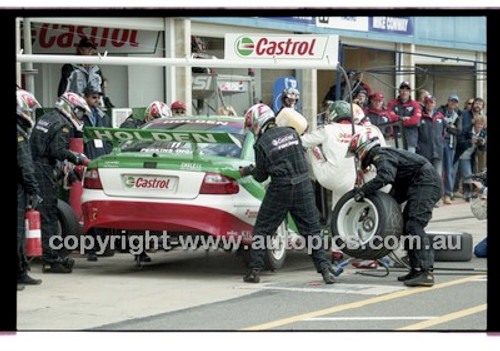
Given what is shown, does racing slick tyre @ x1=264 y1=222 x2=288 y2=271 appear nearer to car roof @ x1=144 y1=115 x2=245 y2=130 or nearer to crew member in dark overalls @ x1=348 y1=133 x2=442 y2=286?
crew member in dark overalls @ x1=348 y1=133 x2=442 y2=286

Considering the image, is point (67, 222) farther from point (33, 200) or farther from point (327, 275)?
point (327, 275)

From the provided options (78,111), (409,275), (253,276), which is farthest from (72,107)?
(409,275)

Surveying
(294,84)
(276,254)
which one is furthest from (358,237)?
(294,84)

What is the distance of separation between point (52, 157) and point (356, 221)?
3.07m

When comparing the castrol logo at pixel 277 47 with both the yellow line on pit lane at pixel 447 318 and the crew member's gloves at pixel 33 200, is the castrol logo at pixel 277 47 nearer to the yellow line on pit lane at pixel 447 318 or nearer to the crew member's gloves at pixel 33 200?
the crew member's gloves at pixel 33 200

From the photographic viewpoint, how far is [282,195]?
12.1 metres

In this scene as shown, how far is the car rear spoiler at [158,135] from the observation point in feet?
39.1

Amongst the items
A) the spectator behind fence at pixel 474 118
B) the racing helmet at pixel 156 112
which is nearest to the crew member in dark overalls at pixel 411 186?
the racing helmet at pixel 156 112

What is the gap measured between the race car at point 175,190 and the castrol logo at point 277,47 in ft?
3.09

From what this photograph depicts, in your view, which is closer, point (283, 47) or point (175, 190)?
point (175, 190)

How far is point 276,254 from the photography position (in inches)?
504

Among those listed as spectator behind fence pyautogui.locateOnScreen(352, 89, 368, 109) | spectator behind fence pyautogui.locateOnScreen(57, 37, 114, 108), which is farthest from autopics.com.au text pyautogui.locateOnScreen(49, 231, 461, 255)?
spectator behind fence pyautogui.locateOnScreen(352, 89, 368, 109)
